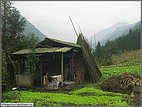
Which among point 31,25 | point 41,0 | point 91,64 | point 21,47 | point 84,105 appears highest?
point 31,25

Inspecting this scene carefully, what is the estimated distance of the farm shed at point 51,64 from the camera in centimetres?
788

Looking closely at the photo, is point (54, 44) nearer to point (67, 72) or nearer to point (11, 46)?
point (67, 72)

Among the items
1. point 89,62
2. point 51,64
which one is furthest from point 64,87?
point 51,64

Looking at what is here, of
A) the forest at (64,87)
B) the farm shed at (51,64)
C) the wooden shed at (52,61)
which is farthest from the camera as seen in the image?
the wooden shed at (52,61)

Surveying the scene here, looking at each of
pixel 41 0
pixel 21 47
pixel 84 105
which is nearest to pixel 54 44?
pixel 21 47

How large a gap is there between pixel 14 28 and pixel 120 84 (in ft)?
32.3

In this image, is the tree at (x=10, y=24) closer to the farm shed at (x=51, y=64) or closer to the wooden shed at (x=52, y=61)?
the wooden shed at (x=52, y=61)

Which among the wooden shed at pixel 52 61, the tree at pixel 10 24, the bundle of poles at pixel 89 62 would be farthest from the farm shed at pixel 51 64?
the tree at pixel 10 24

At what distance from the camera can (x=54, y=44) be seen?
30.7 feet

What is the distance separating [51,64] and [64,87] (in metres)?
3.60

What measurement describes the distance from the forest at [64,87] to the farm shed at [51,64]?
463 millimetres

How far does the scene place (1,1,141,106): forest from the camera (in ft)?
15.2

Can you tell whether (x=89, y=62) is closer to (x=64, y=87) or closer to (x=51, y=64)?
(x=64, y=87)

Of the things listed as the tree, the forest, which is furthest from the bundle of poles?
the tree
